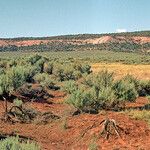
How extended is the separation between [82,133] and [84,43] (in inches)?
6249

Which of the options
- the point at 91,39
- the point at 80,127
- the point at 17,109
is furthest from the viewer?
the point at 91,39

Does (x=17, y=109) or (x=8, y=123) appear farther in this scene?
(x=17, y=109)

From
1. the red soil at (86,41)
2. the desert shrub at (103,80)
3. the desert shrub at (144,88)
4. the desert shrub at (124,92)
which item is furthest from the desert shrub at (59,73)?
the red soil at (86,41)

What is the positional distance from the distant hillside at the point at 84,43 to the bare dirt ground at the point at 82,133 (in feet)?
435

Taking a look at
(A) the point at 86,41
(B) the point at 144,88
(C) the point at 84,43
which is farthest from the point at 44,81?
(A) the point at 86,41

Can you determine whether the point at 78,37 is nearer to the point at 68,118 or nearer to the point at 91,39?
the point at 91,39

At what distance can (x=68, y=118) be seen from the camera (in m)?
20.3

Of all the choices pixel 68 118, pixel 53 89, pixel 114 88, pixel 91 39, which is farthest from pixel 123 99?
pixel 91 39

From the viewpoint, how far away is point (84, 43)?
17525cm

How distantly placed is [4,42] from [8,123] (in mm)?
170971

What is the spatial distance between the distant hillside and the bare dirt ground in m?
133

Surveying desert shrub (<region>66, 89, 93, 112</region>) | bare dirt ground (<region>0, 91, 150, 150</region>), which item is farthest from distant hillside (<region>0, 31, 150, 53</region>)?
bare dirt ground (<region>0, 91, 150, 150</region>)

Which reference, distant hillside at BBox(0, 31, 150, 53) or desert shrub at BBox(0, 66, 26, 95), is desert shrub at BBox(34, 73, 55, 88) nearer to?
desert shrub at BBox(0, 66, 26, 95)

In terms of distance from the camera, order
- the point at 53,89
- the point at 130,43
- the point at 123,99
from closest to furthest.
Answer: the point at 123,99
the point at 53,89
the point at 130,43
